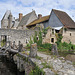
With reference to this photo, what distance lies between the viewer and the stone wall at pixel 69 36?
75.0 ft

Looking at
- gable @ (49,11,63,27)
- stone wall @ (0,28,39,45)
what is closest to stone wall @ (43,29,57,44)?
stone wall @ (0,28,39,45)

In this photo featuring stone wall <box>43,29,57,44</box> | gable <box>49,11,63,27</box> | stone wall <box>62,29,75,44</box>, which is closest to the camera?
stone wall <box>43,29,57,44</box>

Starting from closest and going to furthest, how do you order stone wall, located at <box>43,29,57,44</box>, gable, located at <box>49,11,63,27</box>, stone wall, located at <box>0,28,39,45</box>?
1. stone wall, located at <box>0,28,39,45</box>
2. stone wall, located at <box>43,29,57,44</box>
3. gable, located at <box>49,11,63,27</box>

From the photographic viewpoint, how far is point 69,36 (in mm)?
23422

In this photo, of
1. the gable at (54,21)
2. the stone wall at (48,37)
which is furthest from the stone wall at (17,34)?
the gable at (54,21)

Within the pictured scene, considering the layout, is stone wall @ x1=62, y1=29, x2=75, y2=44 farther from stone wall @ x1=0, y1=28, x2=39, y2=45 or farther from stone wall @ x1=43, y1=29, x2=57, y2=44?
stone wall @ x1=0, y1=28, x2=39, y2=45

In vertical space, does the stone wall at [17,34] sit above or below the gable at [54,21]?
below

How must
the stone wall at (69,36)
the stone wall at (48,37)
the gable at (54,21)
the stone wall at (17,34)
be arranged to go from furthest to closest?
the gable at (54,21) → the stone wall at (69,36) → the stone wall at (48,37) → the stone wall at (17,34)

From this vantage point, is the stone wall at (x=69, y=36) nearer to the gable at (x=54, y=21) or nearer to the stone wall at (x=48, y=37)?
the gable at (x=54, y=21)

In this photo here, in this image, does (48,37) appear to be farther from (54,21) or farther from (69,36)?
(69,36)

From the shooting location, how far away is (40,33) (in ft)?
74.9

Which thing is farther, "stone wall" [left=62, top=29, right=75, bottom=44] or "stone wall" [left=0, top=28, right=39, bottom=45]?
"stone wall" [left=62, top=29, right=75, bottom=44]

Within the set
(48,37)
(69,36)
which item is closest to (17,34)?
(48,37)

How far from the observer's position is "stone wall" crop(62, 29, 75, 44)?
2288 cm
